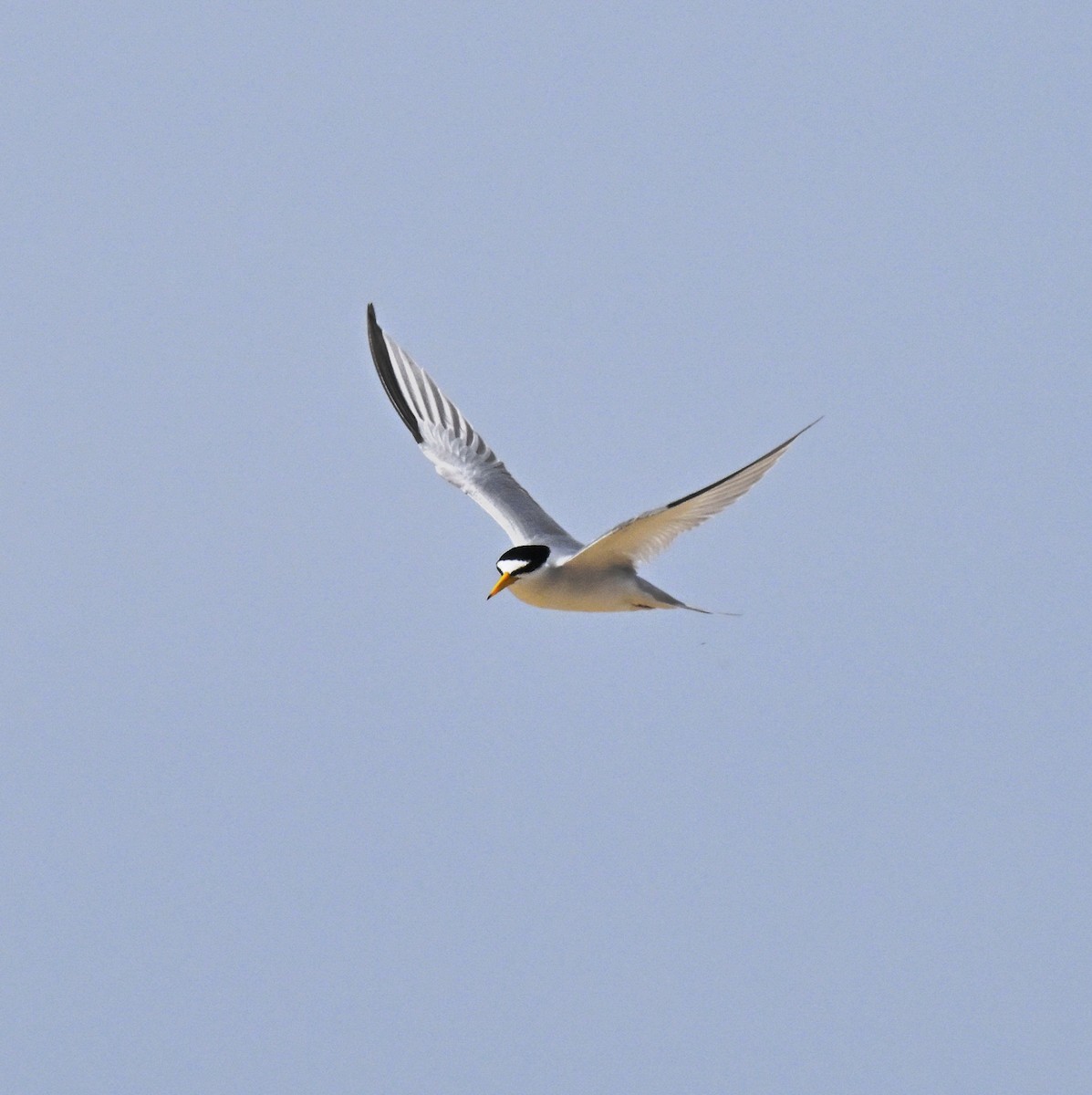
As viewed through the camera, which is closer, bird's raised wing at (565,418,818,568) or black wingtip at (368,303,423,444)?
bird's raised wing at (565,418,818,568)

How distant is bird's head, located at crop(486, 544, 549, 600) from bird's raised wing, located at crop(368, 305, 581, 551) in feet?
6.95

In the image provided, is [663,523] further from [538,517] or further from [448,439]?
[448,439]

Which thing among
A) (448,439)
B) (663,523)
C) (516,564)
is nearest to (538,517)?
(448,439)

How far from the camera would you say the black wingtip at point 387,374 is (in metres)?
17.9

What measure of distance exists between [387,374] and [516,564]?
4.56 m

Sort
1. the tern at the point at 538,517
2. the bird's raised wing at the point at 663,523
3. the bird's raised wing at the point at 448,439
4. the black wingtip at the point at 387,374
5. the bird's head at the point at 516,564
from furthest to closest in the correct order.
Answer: the black wingtip at the point at 387,374
the bird's raised wing at the point at 448,439
the bird's head at the point at 516,564
the tern at the point at 538,517
the bird's raised wing at the point at 663,523

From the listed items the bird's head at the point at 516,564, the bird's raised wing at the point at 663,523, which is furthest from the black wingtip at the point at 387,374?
the bird's raised wing at the point at 663,523

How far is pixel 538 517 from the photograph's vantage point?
16.6m

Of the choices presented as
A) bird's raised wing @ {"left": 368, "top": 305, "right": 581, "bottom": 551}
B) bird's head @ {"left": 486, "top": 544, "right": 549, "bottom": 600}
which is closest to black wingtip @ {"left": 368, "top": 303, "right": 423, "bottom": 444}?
bird's raised wing @ {"left": 368, "top": 305, "right": 581, "bottom": 551}

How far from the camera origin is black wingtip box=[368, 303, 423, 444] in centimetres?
1789

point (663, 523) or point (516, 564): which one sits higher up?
point (516, 564)

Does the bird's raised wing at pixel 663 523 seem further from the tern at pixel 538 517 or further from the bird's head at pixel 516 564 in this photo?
the bird's head at pixel 516 564

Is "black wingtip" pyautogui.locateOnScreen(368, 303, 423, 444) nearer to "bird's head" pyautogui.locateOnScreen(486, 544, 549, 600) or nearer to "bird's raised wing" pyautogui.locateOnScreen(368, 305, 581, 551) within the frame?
"bird's raised wing" pyautogui.locateOnScreen(368, 305, 581, 551)

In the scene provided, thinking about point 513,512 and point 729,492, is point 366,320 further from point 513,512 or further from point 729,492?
point 729,492
